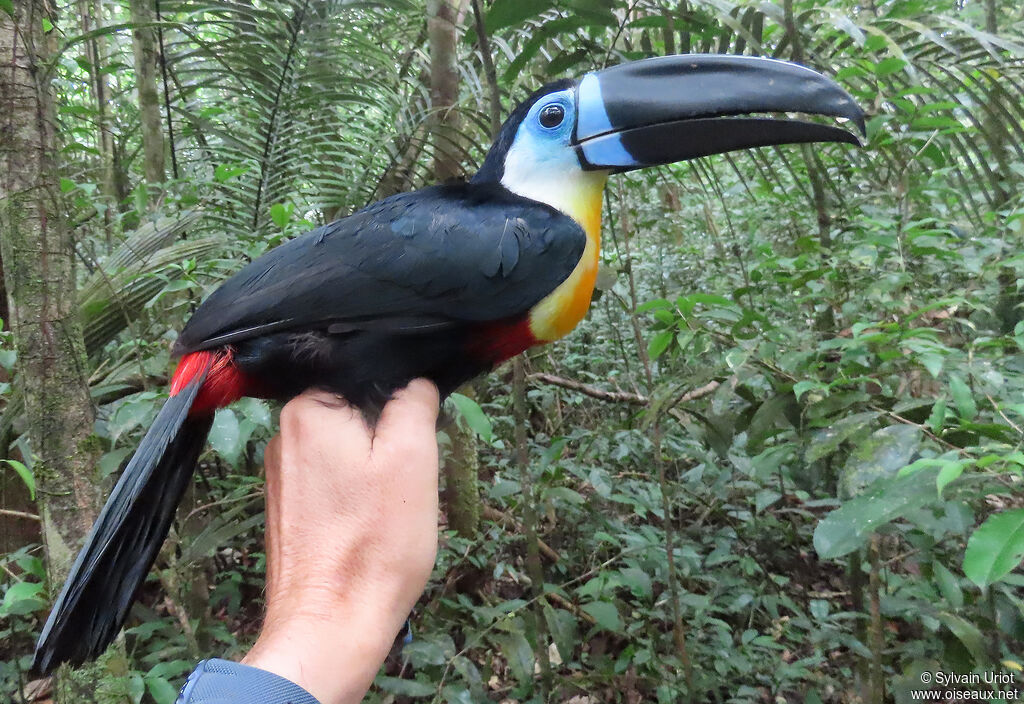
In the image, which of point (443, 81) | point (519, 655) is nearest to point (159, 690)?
point (519, 655)

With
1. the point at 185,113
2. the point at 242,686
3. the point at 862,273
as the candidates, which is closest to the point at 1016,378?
the point at 862,273

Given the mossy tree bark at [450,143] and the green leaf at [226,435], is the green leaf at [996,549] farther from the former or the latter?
the mossy tree bark at [450,143]

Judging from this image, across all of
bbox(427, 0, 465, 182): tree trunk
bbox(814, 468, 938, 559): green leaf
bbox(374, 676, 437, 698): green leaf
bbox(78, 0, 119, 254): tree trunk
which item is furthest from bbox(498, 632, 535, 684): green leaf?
bbox(78, 0, 119, 254): tree trunk

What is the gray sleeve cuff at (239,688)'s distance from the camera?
32.9 inches

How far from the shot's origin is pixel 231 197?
232 centimetres

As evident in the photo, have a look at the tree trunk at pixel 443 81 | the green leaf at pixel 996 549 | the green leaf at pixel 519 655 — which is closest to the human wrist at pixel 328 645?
the green leaf at pixel 519 655

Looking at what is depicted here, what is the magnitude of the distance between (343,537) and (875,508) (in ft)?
2.97

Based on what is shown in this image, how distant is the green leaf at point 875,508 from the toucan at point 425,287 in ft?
2.11

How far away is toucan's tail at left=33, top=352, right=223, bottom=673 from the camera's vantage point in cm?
109

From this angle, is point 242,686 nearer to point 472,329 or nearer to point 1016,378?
point 472,329

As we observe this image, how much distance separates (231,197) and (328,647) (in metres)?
1.84

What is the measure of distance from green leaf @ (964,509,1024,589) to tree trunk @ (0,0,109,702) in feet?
5.26

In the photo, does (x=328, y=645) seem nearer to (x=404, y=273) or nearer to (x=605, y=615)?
(x=404, y=273)

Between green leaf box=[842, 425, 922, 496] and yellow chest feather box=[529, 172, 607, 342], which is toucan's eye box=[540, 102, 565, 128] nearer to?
yellow chest feather box=[529, 172, 607, 342]
